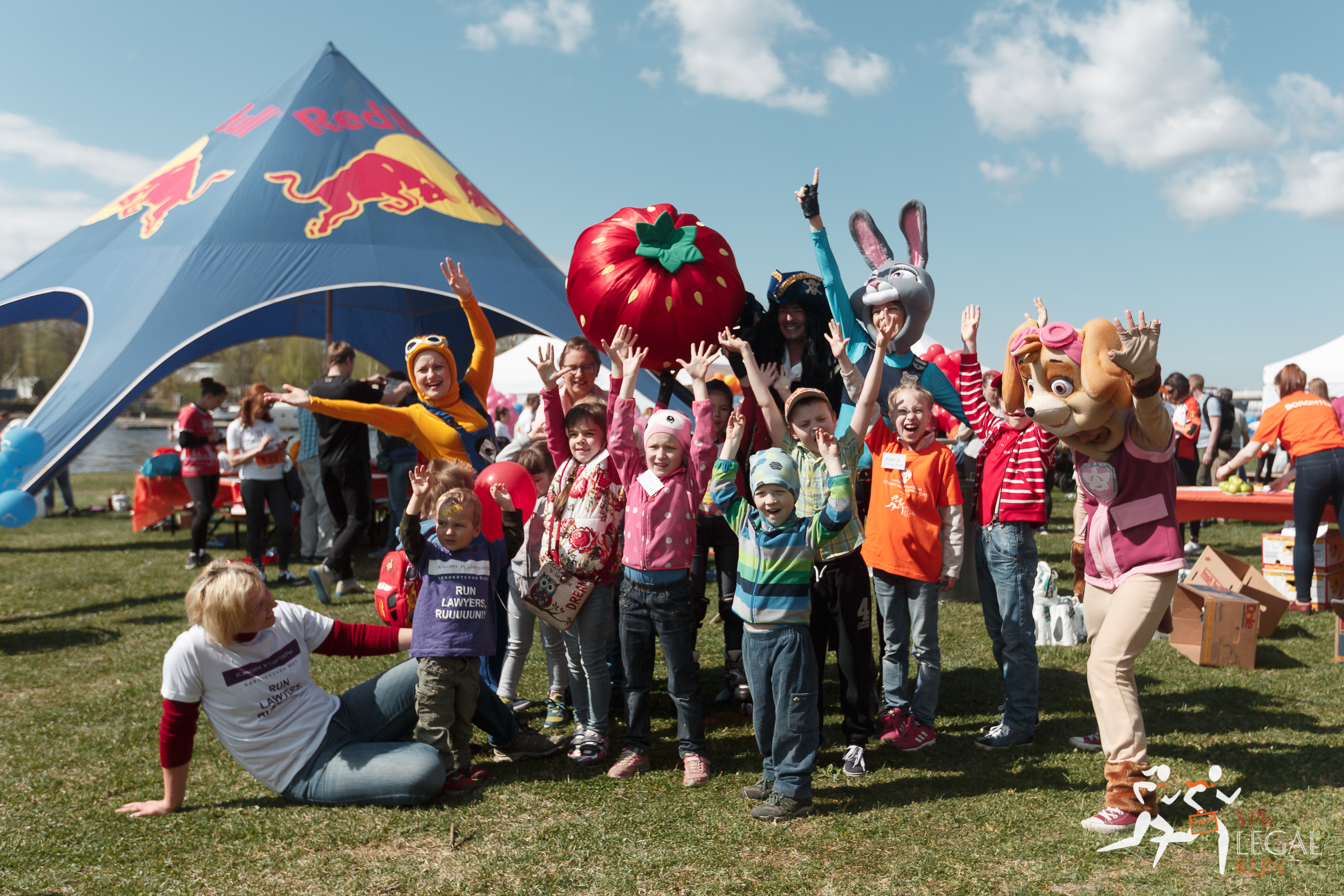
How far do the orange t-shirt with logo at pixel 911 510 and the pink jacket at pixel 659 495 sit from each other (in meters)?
0.81

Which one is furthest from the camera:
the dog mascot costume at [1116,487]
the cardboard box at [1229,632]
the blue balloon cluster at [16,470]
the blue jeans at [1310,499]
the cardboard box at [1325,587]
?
the cardboard box at [1325,587]

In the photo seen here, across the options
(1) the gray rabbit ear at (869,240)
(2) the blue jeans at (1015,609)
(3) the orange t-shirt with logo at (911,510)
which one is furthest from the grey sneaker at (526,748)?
(1) the gray rabbit ear at (869,240)

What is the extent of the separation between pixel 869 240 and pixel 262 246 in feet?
22.5

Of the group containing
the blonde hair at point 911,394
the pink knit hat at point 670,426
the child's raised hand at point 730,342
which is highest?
the child's raised hand at point 730,342

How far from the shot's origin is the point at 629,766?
386cm

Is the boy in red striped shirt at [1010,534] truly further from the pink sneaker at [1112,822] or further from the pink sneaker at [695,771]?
the pink sneaker at [695,771]

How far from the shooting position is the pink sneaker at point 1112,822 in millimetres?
3238

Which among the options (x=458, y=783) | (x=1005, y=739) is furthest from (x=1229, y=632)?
(x=458, y=783)

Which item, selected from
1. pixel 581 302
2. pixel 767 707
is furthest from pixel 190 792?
pixel 581 302

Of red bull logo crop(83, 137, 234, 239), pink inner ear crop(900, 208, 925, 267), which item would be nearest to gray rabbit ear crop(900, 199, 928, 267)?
pink inner ear crop(900, 208, 925, 267)

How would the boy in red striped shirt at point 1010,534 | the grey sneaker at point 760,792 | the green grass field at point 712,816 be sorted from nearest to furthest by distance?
the green grass field at point 712,816, the grey sneaker at point 760,792, the boy in red striped shirt at point 1010,534

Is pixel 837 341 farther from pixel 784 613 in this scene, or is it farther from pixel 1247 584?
pixel 1247 584

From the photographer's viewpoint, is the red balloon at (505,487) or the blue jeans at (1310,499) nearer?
the red balloon at (505,487)

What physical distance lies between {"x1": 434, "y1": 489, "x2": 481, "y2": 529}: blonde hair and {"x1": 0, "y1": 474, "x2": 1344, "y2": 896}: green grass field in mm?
1143
